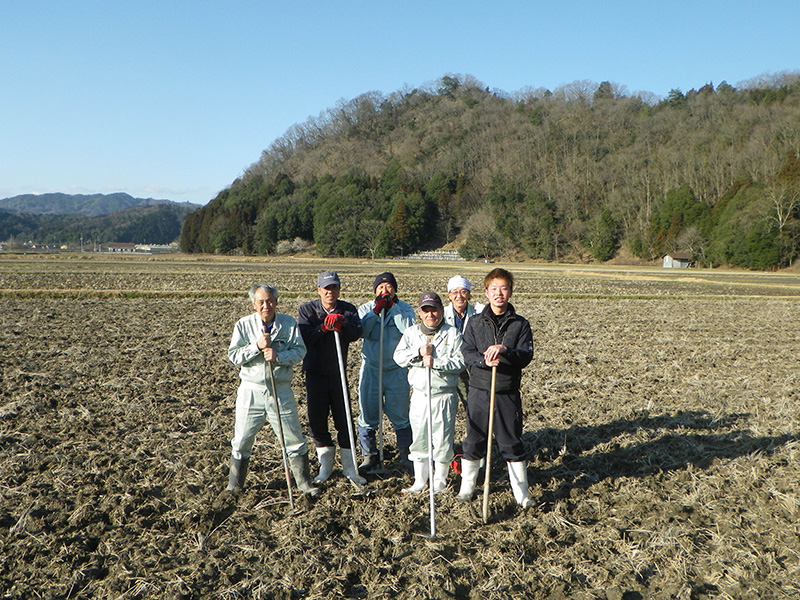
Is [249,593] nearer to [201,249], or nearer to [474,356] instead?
[474,356]

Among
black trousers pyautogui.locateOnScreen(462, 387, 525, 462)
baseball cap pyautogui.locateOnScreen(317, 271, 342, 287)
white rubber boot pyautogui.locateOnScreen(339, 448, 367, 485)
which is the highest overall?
baseball cap pyautogui.locateOnScreen(317, 271, 342, 287)

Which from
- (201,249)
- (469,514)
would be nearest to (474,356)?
(469,514)

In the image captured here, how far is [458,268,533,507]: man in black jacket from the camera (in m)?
4.64

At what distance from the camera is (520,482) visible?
4855mm

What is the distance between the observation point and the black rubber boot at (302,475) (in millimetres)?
5098

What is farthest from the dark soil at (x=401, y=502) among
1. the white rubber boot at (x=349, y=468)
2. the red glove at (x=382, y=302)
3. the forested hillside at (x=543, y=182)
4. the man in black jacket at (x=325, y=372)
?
the forested hillside at (x=543, y=182)

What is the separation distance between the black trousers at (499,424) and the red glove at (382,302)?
1.17 meters

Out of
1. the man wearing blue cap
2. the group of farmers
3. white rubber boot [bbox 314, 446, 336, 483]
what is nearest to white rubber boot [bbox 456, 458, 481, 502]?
the group of farmers

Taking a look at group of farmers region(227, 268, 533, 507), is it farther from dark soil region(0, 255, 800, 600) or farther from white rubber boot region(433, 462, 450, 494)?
dark soil region(0, 255, 800, 600)

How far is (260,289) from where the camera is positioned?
4902 millimetres

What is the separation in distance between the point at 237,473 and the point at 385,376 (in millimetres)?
1611

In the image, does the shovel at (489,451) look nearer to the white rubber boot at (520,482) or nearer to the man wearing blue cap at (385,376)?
the white rubber boot at (520,482)

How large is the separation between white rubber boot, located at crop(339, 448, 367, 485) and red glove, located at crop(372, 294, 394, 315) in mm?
1335

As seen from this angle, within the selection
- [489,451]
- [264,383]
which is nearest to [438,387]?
[489,451]
